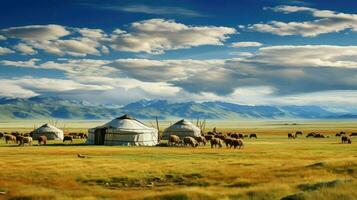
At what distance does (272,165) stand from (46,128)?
51.2 metres

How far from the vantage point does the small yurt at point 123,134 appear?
62625 mm

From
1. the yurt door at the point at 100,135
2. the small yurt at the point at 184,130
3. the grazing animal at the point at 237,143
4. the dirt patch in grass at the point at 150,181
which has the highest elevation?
the small yurt at the point at 184,130

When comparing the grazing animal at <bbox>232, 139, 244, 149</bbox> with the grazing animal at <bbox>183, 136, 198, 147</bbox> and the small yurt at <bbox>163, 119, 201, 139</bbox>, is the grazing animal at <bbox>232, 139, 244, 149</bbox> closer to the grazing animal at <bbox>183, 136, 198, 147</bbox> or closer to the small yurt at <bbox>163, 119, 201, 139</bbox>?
the grazing animal at <bbox>183, 136, 198, 147</bbox>

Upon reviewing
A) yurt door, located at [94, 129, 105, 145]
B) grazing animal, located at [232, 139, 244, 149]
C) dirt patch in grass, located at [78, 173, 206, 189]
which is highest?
yurt door, located at [94, 129, 105, 145]

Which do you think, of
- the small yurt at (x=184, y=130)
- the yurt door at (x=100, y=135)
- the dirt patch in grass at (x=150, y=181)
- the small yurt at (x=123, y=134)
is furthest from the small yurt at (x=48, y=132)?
the dirt patch in grass at (x=150, y=181)

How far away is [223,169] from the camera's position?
33.3 m

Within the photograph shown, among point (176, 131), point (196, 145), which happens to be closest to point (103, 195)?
point (196, 145)

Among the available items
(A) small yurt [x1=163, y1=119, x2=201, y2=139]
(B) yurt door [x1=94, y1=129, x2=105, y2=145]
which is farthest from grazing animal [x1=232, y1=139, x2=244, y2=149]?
(B) yurt door [x1=94, y1=129, x2=105, y2=145]

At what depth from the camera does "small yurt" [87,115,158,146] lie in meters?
62.6

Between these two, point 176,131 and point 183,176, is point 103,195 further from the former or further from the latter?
point 176,131

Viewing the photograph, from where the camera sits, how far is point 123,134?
62688mm

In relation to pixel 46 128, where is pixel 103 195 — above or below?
below

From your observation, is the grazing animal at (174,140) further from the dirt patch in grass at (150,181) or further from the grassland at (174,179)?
the dirt patch in grass at (150,181)

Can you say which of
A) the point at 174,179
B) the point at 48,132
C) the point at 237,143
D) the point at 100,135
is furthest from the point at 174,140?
the point at 174,179
